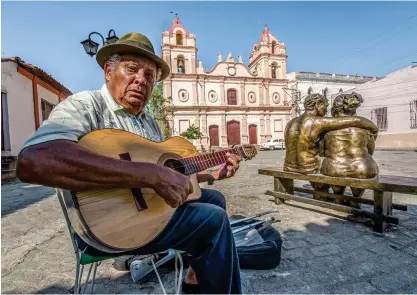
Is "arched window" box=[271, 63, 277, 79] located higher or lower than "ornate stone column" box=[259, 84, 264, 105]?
higher

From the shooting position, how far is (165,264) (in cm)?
202

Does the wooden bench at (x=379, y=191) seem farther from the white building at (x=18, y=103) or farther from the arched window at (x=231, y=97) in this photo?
the arched window at (x=231, y=97)

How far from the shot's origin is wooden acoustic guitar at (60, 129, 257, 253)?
41.4 inches

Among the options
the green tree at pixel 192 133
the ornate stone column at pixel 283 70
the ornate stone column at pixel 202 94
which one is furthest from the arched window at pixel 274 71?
the green tree at pixel 192 133

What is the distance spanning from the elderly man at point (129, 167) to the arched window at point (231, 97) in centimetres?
2792

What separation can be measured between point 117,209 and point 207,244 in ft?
1.63

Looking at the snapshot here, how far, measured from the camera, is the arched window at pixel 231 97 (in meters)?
29.0

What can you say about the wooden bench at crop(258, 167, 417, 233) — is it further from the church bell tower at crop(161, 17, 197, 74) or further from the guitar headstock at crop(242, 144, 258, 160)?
the church bell tower at crop(161, 17, 197, 74)

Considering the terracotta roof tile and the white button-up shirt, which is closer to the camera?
the white button-up shirt

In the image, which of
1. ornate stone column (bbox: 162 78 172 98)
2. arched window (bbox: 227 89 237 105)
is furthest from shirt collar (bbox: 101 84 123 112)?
arched window (bbox: 227 89 237 105)

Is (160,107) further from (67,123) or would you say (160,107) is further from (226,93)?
(67,123)

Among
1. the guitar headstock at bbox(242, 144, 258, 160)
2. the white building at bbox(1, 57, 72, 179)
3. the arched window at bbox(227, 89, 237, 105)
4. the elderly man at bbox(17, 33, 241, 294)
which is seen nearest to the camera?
the elderly man at bbox(17, 33, 241, 294)

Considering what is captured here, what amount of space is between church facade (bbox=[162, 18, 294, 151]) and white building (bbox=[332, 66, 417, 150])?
10.1m

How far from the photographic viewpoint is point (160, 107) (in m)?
24.3
